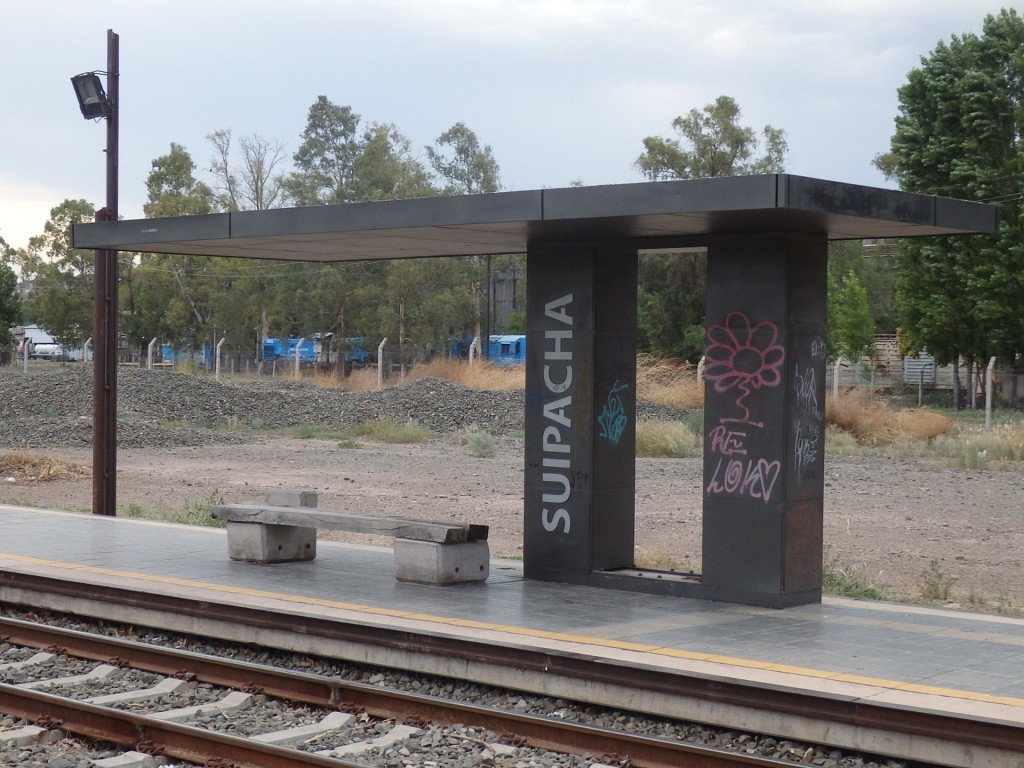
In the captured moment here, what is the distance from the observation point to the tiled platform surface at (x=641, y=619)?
7.66 meters

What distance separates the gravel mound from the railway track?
26.2 meters

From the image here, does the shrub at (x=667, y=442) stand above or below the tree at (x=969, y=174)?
below

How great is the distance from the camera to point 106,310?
15805 mm

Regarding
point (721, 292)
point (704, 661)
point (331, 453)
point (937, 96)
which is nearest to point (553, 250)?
point (721, 292)

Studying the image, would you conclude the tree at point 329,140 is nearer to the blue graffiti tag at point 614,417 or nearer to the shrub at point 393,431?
the shrub at point 393,431

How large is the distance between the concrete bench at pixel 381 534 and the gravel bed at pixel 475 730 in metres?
1.84

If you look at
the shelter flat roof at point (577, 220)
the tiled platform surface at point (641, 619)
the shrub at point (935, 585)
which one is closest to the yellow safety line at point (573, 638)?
the tiled platform surface at point (641, 619)

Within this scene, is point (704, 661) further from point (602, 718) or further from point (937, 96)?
point (937, 96)

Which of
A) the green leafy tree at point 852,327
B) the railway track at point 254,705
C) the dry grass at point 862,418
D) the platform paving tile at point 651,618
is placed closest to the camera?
the railway track at point 254,705

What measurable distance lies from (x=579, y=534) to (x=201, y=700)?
3789 millimetres

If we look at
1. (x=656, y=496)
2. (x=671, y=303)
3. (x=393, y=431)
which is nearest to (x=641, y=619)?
(x=656, y=496)

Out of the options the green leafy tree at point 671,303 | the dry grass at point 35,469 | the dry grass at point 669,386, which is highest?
the green leafy tree at point 671,303

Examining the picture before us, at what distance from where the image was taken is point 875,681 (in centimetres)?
→ 734

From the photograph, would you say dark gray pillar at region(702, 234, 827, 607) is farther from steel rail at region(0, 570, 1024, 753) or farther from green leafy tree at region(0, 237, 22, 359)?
green leafy tree at region(0, 237, 22, 359)
